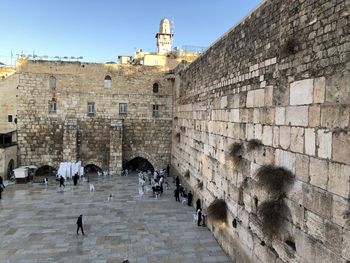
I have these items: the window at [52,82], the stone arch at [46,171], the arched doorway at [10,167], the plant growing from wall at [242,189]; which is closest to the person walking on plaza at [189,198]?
the plant growing from wall at [242,189]

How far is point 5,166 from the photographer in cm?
1930

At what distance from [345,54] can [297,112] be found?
1455 millimetres

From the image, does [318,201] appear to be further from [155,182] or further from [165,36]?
[165,36]

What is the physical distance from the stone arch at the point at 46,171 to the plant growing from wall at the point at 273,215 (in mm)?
18123

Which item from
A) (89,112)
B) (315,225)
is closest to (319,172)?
(315,225)

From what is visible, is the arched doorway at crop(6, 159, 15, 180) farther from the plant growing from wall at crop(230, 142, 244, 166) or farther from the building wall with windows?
the plant growing from wall at crop(230, 142, 244, 166)

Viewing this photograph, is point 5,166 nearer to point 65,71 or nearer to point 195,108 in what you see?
point 65,71

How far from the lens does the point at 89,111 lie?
22.2m

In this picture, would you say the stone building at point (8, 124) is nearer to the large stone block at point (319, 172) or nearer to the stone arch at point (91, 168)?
the stone arch at point (91, 168)

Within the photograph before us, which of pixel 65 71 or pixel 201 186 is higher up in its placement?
pixel 65 71

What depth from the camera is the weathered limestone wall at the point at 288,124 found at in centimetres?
473

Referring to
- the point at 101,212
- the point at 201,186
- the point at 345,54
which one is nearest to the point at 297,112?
the point at 345,54

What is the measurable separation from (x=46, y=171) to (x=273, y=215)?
19.5 metres

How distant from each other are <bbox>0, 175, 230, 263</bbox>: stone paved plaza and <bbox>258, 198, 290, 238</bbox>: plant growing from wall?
316 cm
